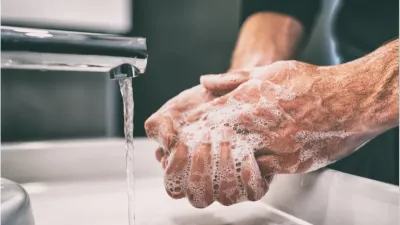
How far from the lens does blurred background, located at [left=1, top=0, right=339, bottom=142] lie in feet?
4.81

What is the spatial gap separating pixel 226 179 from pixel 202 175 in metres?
0.02

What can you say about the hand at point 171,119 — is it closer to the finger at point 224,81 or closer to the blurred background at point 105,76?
the finger at point 224,81

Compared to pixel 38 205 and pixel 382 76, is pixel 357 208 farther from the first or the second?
→ pixel 38 205

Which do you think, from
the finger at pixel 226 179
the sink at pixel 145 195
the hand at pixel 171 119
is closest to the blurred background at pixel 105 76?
the sink at pixel 145 195

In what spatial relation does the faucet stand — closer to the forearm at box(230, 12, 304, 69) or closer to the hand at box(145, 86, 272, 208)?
the hand at box(145, 86, 272, 208)

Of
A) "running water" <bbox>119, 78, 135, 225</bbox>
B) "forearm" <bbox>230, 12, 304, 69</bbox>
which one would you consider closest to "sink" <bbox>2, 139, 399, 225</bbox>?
"running water" <bbox>119, 78, 135, 225</bbox>

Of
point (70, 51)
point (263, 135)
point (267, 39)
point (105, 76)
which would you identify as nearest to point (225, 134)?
point (263, 135)

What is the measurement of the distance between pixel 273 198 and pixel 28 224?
0.89 ft

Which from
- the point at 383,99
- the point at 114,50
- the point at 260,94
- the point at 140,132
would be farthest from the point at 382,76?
the point at 140,132

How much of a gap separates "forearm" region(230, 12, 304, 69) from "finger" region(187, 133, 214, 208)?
0.35m

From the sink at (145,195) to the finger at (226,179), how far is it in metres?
0.05

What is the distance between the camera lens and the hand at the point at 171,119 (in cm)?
41

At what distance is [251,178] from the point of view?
14.4 inches

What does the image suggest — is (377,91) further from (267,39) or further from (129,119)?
(267,39)
